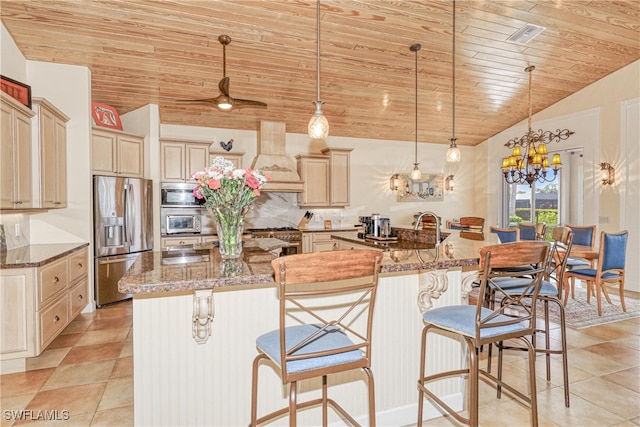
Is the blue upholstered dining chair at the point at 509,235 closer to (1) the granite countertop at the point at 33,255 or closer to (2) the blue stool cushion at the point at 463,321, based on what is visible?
(2) the blue stool cushion at the point at 463,321

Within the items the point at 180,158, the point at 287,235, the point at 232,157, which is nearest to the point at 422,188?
the point at 287,235

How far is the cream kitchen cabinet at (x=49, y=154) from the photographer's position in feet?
11.2

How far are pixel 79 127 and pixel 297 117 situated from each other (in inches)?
120

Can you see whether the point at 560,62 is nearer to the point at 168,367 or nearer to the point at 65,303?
the point at 168,367

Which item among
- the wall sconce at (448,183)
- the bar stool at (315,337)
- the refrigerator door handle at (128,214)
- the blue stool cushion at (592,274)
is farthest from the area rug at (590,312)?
the refrigerator door handle at (128,214)

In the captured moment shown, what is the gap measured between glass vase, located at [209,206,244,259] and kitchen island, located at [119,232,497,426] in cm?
14

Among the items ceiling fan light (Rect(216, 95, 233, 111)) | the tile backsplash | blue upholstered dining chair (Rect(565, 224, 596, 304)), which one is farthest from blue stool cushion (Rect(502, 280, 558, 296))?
the tile backsplash

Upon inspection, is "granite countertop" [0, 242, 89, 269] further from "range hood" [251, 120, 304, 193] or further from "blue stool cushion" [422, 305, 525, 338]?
"blue stool cushion" [422, 305, 525, 338]

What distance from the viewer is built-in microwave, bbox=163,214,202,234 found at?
5230 millimetres

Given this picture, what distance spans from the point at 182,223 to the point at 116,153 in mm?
1286

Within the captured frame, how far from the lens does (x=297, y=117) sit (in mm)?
5906

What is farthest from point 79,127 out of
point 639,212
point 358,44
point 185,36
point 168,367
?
point 639,212

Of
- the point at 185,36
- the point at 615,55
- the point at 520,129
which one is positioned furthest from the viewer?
the point at 520,129

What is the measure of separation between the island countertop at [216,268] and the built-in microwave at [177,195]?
2976 mm
